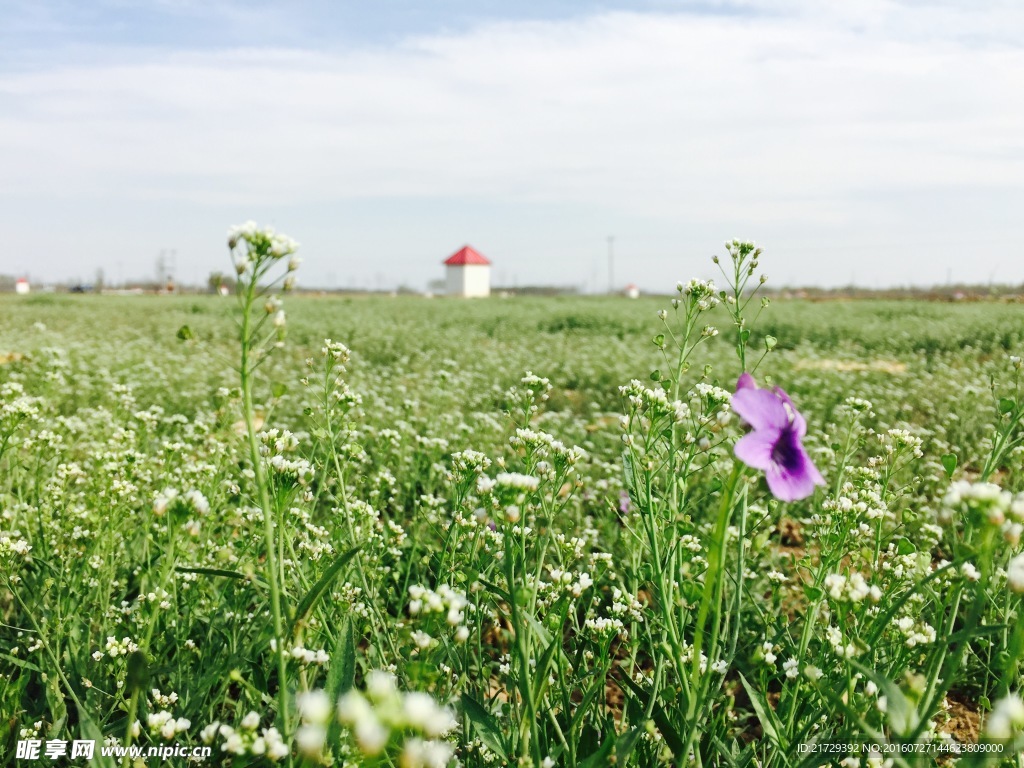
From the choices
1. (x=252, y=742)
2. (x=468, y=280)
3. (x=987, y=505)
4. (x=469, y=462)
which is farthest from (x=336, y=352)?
(x=468, y=280)

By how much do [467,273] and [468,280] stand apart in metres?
0.56

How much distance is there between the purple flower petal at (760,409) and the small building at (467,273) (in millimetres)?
59841

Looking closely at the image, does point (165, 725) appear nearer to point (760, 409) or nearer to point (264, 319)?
point (264, 319)

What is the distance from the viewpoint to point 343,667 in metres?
1.62

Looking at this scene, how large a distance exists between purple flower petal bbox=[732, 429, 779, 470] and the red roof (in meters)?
61.0

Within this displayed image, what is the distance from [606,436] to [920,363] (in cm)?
Answer: 745

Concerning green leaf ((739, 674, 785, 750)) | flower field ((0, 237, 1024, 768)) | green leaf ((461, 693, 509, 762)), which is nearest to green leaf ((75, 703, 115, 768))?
flower field ((0, 237, 1024, 768))

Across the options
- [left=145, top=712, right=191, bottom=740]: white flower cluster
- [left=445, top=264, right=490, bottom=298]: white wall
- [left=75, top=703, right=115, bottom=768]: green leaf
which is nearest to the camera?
[left=75, top=703, right=115, bottom=768]: green leaf

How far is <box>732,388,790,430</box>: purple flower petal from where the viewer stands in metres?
1.31

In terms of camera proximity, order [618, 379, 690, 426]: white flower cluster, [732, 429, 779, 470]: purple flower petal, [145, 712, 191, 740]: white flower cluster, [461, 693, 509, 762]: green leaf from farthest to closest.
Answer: [618, 379, 690, 426]: white flower cluster < [145, 712, 191, 740]: white flower cluster < [461, 693, 509, 762]: green leaf < [732, 429, 779, 470]: purple flower petal

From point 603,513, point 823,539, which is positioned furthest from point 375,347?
point 823,539

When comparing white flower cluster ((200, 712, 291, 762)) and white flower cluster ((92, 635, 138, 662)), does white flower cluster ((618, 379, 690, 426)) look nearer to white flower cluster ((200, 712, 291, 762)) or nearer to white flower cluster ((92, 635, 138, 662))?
white flower cluster ((200, 712, 291, 762))

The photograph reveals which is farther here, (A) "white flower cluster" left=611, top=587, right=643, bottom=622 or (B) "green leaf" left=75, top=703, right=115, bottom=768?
(A) "white flower cluster" left=611, top=587, right=643, bottom=622

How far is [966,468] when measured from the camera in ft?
18.8
